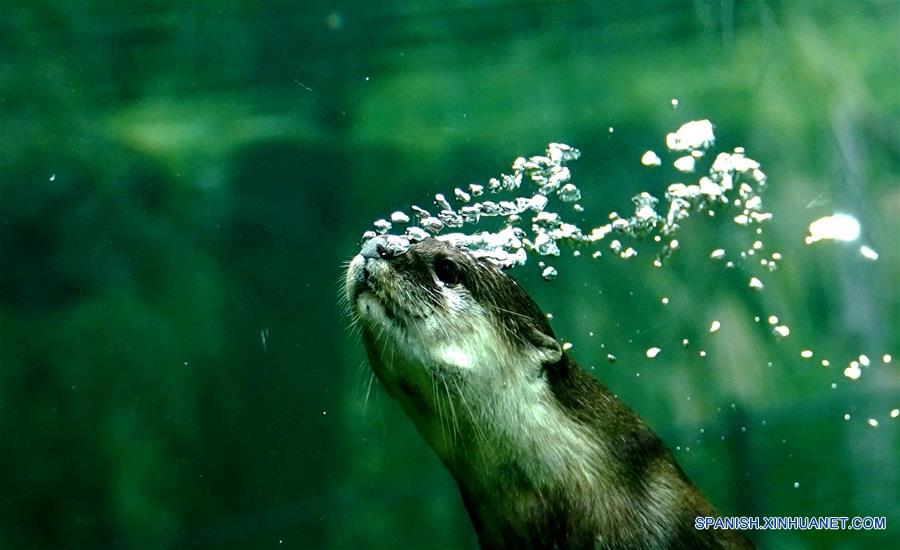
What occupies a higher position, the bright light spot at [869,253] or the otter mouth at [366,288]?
the bright light spot at [869,253]

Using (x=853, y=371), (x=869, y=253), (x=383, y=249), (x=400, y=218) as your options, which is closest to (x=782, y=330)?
(x=853, y=371)

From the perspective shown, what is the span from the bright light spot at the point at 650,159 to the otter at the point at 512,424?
5.18ft

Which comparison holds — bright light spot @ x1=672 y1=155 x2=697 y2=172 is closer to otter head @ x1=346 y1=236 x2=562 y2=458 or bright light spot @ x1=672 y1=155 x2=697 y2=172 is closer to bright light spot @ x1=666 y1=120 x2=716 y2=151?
bright light spot @ x1=666 y1=120 x2=716 y2=151

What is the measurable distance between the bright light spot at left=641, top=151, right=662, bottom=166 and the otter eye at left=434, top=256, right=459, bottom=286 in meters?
1.59

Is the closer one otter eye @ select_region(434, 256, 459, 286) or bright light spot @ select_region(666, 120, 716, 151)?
otter eye @ select_region(434, 256, 459, 286)

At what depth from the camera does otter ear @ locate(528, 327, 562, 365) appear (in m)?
2.01

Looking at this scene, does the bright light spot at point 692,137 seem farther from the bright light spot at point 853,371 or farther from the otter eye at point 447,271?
the otter eye at point 447,271

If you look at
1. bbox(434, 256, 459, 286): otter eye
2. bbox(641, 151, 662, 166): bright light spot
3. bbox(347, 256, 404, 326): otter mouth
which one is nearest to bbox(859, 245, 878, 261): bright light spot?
bbox(641, 151, 662, 166): bright light spot

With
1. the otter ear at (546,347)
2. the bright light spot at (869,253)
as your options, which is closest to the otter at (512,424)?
the otter ear at (546,347)

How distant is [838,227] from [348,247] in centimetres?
189

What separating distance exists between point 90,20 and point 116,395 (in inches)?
54.5

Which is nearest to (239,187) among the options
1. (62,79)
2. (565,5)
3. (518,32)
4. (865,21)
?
(62,79)

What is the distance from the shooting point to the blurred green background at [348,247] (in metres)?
3.27

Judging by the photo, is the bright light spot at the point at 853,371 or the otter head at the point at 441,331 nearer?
the otter head at the point at 441,331
